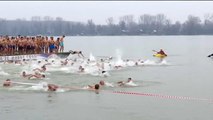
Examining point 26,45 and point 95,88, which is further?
Result: point 26,45

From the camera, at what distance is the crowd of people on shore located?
3184 centimetres

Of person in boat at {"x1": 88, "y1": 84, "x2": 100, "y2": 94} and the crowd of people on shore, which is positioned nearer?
person in boat at {"x1": 88, "y1": 84, "x2": 100, "y2": 94}

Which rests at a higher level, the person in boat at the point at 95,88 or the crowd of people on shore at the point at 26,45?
the crowd of people on shore at the point at 26,45

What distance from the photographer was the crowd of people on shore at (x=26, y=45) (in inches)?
1254

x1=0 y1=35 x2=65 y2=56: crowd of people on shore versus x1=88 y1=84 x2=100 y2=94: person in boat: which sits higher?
x1=0 y1=35 x2=65 y2=56: crowd of people on shore

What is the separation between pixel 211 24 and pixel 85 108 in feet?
480

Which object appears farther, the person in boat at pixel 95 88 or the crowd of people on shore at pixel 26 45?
the crowd of people on shore at pixel 26 45

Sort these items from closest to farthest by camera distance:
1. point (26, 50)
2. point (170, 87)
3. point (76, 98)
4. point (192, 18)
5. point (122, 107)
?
point (122, 107) < point (76, 98) < point (170, 87) < point (26, 50) < point (192, 18)

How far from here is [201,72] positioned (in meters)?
30.4

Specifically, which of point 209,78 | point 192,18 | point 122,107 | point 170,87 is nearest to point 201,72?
point 209,78

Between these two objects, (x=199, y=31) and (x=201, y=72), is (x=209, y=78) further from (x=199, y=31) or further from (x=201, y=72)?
(x=199, y=31)

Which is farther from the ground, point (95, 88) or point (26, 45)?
point (26, 45)

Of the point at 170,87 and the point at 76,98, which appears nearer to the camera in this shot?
the point at 76,98

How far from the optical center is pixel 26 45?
33.0 m
